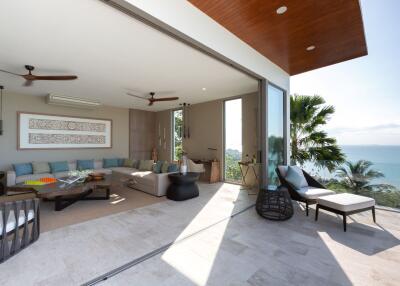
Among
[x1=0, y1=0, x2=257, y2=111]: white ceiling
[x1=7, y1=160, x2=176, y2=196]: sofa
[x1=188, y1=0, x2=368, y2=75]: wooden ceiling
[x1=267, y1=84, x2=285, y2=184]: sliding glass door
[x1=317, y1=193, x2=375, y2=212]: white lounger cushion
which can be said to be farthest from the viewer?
[x1=7, y1=160, x2=176, y2=196]: sofa

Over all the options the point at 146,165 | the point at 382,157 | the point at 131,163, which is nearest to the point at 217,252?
the point at 382,157

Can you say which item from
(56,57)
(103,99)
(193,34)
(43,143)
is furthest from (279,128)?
(43,143)

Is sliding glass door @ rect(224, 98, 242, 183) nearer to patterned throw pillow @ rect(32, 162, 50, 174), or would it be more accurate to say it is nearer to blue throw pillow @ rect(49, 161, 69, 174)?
blue throw pillow @ rect(49, 161, 69, 174)

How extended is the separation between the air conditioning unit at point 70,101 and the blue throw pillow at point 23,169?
→ 187cm

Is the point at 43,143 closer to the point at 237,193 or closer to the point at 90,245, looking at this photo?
the point at 90,245

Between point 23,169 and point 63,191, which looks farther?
point 23,169

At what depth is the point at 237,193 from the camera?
4.87 meters

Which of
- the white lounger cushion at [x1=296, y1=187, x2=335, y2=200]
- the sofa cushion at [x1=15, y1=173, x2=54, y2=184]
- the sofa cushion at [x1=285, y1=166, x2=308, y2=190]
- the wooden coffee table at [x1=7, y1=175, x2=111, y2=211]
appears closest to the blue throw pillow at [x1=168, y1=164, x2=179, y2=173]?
the wooden coffee table at [x1=7, y1=175, x2=111, y2=211]

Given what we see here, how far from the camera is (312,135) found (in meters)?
4.97

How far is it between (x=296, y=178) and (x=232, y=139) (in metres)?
2.81

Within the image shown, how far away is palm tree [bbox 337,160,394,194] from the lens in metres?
3.97

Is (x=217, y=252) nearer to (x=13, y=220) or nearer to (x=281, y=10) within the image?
(x=13, y=220)

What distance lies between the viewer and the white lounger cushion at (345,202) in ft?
9.08

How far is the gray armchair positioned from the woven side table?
3.19 metres
